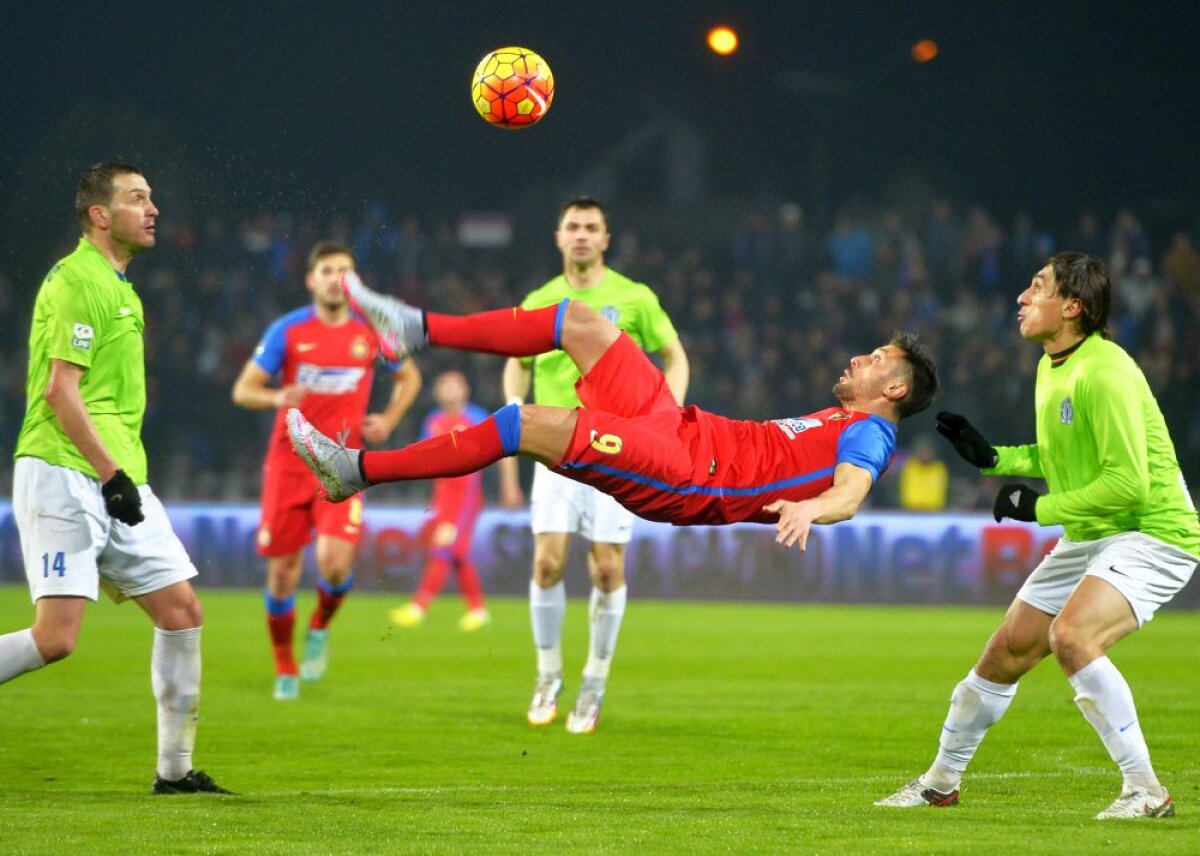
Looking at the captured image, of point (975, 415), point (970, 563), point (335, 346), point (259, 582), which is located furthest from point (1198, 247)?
point (335, 346)

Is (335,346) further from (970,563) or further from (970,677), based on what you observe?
(970,563)

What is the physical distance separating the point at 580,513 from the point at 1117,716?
12.5 feet

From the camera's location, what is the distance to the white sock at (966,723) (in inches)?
238

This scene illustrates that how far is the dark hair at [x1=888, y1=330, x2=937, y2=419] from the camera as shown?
21.7 ft

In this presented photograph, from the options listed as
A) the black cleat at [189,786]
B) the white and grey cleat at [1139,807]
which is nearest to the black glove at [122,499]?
the black cleat at [189,786]

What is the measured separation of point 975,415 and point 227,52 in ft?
35.2

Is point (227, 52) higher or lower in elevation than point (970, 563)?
higher

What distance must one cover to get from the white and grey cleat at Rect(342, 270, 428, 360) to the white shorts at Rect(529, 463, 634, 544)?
2.41 metres

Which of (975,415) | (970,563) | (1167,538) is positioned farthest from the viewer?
(975,415)

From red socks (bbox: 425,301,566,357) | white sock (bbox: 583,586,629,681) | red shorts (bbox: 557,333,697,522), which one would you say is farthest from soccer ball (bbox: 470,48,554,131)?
white sock (bbox: 583,586,629,681)

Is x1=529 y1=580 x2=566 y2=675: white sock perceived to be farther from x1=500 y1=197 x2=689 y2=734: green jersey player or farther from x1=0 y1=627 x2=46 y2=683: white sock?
x1=0 y1=627 x2=46 y2=683: white sock

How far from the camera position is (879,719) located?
9.21 meters

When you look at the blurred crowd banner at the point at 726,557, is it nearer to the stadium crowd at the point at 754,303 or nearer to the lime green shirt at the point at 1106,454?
the stadium crowd at the point at 754,303

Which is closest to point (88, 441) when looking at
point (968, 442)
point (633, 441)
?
point (633, 441)
